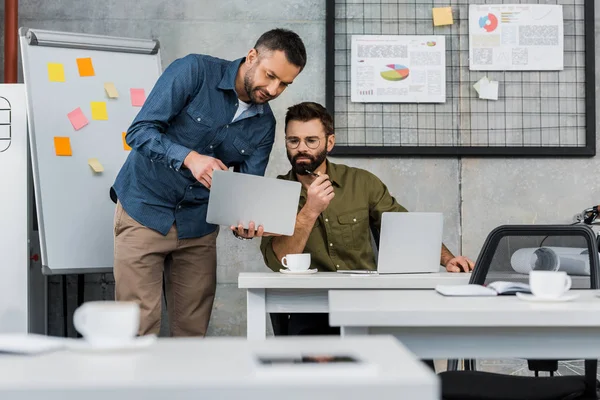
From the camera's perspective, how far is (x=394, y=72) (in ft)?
12.3

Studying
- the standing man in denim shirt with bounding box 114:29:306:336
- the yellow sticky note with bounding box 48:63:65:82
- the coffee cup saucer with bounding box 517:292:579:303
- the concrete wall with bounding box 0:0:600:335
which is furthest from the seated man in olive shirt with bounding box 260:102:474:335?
the coffee cup saucer with bounding box 517:292:579:303

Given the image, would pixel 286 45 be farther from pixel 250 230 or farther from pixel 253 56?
pixel 250 230

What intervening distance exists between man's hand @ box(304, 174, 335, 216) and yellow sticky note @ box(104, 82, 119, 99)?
1.17m

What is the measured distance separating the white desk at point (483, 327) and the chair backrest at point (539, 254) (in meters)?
0.43

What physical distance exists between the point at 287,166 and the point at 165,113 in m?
1.21

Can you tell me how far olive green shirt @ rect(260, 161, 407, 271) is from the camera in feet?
9.33

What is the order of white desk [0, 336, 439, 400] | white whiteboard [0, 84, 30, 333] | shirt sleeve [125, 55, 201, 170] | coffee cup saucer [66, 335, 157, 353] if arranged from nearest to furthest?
white desk [0, 336, 439, 400], coffee cup saucer [66, 335, 157, 353], shirt sleeve [125, 55, 201, 170], white whiteboard [0, 84, 30, 333]

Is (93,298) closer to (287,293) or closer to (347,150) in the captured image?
(347,150)

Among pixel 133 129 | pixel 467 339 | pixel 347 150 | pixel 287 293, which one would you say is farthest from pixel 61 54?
pixel 467 339

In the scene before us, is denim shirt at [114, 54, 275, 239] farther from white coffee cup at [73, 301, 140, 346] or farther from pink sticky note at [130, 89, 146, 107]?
white coffee cup at [73, 301, 140, 346]

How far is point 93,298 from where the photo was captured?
3.75 metres

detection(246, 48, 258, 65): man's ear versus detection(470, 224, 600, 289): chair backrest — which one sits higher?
detection(246, 48, 258, 65): man's ear

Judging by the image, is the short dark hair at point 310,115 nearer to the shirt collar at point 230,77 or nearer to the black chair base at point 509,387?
the shirt collar at point 230,77

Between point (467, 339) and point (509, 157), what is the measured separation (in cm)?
258
